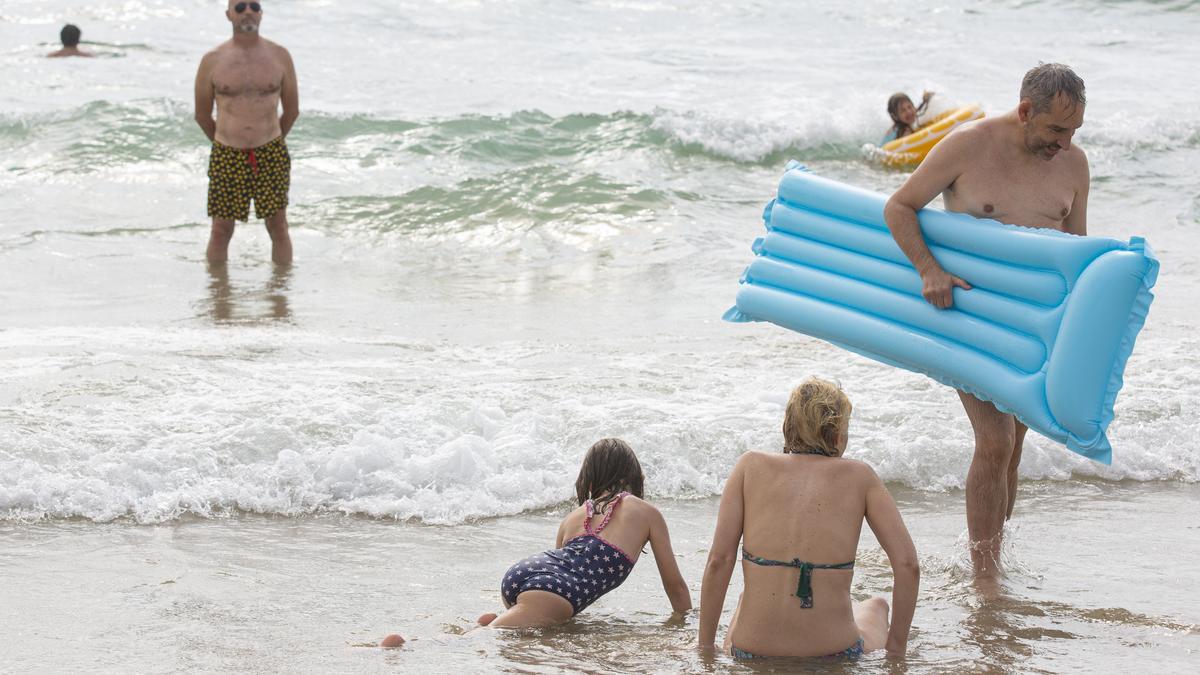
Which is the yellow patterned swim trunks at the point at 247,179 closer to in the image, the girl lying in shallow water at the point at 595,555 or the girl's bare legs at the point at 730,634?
the girl lying in shallow water at the point at 595,555

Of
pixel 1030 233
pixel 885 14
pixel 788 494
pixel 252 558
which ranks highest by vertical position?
pixel 885 14

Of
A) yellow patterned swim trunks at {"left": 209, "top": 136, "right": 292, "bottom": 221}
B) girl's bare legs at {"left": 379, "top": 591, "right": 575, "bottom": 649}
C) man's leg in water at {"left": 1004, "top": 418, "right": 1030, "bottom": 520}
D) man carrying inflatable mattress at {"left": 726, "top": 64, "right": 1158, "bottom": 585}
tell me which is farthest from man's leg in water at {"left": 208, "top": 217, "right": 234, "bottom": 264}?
man's leg in water at {"left": 1004, "top": 418, "right": 1030, "bottom": 520}

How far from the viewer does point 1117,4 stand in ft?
72.1

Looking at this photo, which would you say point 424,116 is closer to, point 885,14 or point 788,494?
point 885,14

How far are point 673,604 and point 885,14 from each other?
19.2m

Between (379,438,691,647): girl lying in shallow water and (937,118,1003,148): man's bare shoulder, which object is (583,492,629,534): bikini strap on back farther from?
(937,118,1003,148): man's bare shoulder

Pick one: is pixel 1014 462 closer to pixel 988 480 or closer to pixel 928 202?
pixel 988 480

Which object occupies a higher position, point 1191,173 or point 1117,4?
point 1117,4

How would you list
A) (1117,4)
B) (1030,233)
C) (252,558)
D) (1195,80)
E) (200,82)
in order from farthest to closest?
(1117,4)
(1195,80)
(200,82)
(252,558)
(1030,233)

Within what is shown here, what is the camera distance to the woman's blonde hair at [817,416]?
12.0ft

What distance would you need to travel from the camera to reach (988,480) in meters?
4.54

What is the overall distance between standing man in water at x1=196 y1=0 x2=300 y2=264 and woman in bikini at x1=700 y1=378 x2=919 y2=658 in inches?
238

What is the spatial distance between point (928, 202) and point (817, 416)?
42.9 inches

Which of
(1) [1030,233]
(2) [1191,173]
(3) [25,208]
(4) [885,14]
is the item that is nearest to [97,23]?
(3) [25,208]
